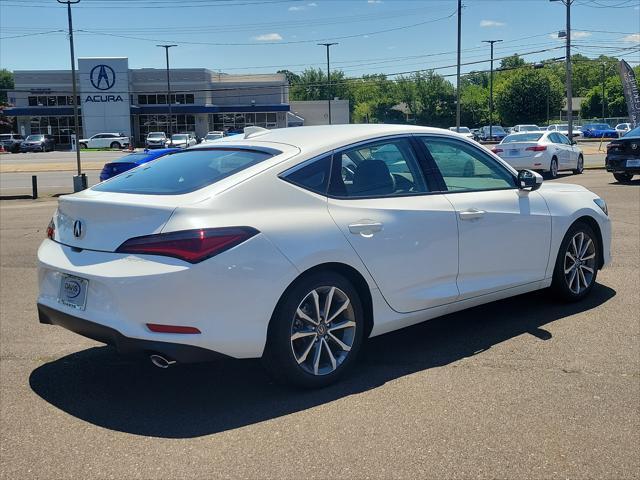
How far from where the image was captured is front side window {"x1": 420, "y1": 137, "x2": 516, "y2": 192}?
17.0ft

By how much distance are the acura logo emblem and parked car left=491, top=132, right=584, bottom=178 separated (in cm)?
1780

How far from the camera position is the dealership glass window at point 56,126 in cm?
7362

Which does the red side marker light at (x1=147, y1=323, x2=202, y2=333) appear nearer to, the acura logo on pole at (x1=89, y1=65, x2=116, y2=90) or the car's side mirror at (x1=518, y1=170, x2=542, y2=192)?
the car's side mirror at (x1=518, y1=170, x2=542, y2=192)

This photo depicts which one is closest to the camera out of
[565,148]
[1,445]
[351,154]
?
[1,445]

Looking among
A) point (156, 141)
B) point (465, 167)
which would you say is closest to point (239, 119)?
point (156, 141)

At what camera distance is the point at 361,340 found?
450 centimetres

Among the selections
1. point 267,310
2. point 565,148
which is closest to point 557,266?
point 267,310

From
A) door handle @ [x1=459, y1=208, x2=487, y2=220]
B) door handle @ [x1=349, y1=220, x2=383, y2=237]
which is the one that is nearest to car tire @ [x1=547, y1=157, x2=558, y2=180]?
door handle @ [x1=459, y1=208, x2=487, y2=220]

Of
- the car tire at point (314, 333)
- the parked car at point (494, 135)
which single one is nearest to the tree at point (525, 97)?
the parked car at point (494, 135)

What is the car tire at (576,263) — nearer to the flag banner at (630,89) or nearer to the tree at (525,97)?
the flag banner at (630,89)

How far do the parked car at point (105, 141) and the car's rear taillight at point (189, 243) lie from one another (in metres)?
65.0

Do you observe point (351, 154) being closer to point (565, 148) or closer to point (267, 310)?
point (267, 310)

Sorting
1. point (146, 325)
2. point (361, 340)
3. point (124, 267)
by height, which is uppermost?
point (124, 267)

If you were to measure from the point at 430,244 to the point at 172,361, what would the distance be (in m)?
1.96
